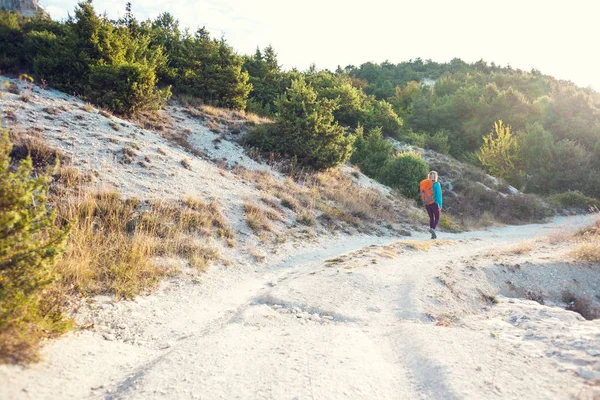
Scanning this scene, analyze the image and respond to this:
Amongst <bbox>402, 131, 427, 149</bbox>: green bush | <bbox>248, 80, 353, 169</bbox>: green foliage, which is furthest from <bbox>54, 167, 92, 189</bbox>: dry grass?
<bbox>402, 131, 427, 149</bbox>: green bush

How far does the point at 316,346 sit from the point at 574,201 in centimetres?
3086

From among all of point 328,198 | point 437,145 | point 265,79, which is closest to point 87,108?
point 328,198

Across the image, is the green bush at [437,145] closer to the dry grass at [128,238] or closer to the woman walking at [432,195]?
the woman walking at [432,195]

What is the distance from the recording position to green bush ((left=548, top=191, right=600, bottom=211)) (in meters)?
26.2

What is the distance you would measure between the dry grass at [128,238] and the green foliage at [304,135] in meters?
8.31

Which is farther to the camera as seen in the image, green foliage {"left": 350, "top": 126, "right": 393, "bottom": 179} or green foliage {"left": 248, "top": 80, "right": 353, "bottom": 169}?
green foliage {"left": 350, "top": 126, "right": 393, "bottom": 179}

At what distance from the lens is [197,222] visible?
334 inches

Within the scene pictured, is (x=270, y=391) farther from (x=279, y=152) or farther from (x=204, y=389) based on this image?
(x=279, y=152)

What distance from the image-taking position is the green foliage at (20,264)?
2797 millimetres

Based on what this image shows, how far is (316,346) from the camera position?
397 cm

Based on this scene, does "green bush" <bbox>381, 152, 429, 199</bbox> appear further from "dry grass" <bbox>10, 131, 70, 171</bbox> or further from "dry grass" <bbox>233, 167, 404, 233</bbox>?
"dry grass" <bbox>10, 131, 70, 171</bbox>

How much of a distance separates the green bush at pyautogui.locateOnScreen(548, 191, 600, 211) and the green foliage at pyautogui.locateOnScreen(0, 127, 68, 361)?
3119cm

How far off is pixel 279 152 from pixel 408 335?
1387cm

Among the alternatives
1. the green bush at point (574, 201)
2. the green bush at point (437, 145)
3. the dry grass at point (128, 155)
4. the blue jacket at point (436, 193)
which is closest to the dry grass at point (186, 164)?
the dry grass at point (128, 155)
